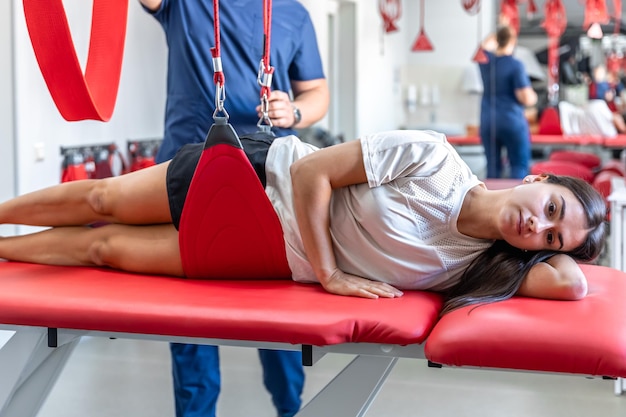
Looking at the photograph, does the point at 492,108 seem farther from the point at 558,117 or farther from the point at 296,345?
the point at 296,345

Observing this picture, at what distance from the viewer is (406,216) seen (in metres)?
2.00

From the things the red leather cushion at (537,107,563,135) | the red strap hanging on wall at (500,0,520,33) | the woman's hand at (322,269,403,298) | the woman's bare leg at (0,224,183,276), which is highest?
the red strap hanging on wall at (500,0,520,33)

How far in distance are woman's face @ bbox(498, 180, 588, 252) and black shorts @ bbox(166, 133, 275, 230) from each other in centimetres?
63

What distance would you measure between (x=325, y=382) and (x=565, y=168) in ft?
6.59

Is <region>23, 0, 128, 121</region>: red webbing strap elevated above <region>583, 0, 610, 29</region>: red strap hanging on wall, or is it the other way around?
<region>583, 0, 610, 29</region>: red strap hanging on wall

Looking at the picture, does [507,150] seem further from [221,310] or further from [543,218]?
[221,310]

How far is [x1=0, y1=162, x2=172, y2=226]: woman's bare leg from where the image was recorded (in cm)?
226

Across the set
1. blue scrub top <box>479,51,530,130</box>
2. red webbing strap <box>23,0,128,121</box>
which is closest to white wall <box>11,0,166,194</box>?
red webbing strap <box>23,0,128,121</box>

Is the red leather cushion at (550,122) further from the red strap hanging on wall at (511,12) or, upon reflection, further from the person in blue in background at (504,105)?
the red strap hanging on wall at (511,12)

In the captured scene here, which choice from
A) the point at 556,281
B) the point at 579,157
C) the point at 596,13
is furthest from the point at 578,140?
the point at 556,281

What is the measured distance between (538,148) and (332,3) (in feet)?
6.57

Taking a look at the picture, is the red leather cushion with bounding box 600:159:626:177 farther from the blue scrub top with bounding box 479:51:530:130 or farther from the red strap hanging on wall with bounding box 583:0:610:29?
the red strap hanging on wall with bounding box 583:0:610:29

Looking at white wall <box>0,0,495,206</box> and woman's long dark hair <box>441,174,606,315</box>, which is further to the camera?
white wall <box>0,0,495,206</box>

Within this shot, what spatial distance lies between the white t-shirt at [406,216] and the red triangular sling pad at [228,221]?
169 millimetres
